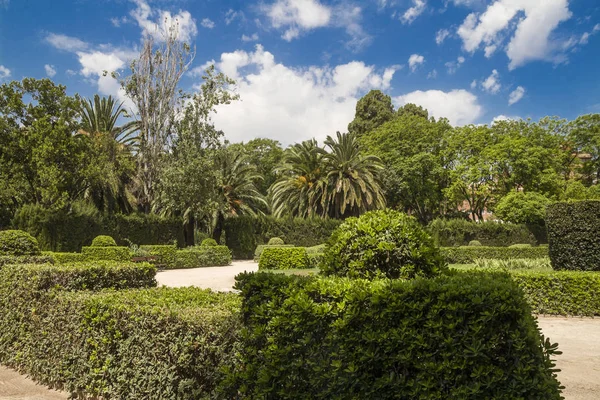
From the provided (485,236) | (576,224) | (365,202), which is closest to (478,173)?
(485,236)

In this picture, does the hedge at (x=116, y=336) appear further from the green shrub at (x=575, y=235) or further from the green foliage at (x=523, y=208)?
the green foliage at (x=523, y=208)

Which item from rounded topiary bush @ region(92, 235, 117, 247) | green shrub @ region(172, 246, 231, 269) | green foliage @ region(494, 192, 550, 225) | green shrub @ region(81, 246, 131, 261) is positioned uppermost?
green foliage @ region(494, 192, 550, 225)

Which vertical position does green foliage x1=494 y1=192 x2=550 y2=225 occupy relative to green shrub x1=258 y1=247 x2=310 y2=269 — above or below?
above

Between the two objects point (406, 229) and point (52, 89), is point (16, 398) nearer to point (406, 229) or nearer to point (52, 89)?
point (406, 229)

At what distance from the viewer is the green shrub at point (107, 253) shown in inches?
722

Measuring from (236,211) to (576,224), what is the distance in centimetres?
2500

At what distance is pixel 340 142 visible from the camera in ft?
103

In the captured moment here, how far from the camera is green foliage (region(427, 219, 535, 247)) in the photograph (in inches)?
1156

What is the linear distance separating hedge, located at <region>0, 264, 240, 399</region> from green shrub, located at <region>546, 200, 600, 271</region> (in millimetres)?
9179

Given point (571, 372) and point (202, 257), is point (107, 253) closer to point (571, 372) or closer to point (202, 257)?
point (202, 257)

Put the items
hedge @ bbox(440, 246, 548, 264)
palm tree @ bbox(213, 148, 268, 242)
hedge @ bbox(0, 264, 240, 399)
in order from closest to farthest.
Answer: hedge @ bbox(0, 264, 240, 399)
hedge @ bbox(440, 246, 548, 264)
palm tree @ bbox(213, 148, 268, 242)

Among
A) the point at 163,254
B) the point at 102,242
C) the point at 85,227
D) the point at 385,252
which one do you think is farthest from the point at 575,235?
the point at 85,227

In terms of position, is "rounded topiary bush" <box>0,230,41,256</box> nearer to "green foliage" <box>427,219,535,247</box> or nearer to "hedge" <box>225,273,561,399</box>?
"hedge" <box>225,273,561,399</box>

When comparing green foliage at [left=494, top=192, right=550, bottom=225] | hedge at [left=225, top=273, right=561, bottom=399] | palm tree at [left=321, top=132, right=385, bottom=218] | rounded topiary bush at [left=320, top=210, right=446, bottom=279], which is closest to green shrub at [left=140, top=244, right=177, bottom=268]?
palm tree at [left=321, top=132, right=385, bottom=218]
